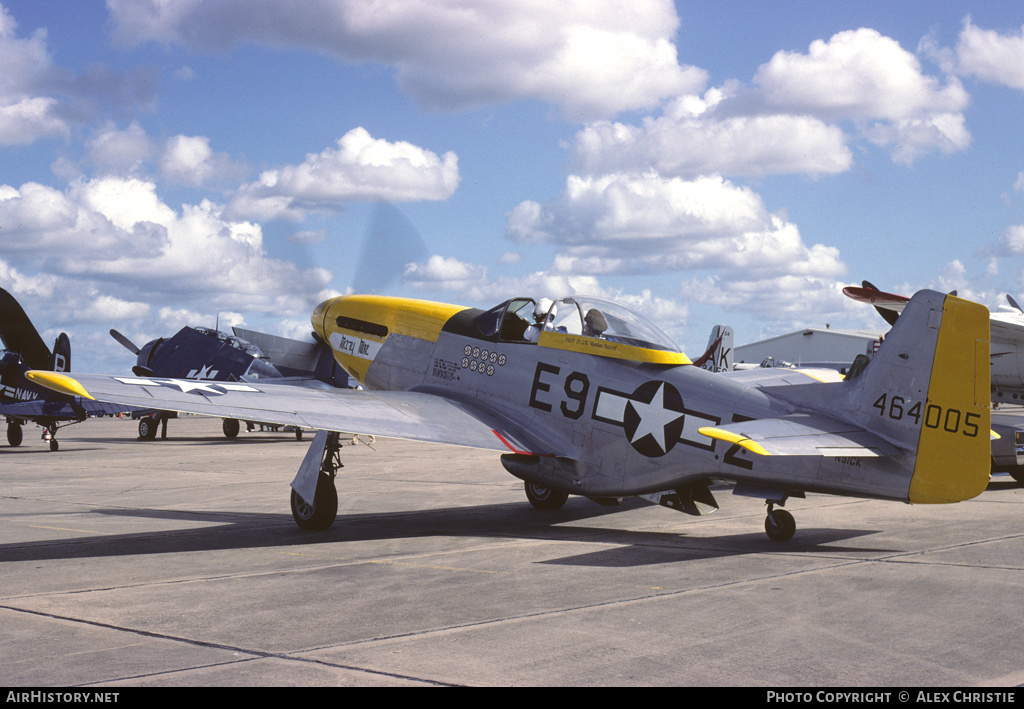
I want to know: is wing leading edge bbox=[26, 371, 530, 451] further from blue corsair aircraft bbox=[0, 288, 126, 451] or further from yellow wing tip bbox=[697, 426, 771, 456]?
blue corsair aircraft bbox=[0, 288, 126, 451]

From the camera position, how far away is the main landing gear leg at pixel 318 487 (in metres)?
10.6

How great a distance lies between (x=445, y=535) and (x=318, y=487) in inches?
62.8

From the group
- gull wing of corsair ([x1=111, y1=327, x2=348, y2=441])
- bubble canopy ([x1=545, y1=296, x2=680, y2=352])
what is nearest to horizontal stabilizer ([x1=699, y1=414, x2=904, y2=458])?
bubble canopy ([x1=545, y1=296, x2=680, y2=352])

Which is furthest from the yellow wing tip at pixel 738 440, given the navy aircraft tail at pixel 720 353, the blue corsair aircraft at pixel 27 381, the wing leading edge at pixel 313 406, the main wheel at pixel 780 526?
the navy aircraft tail at pixel 720 353

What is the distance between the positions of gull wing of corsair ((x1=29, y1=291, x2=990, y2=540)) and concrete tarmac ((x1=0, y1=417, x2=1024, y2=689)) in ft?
Result: 2.21

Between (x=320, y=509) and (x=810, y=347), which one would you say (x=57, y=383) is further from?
(x=810, y=347)

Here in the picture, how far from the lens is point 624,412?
10.0 metres

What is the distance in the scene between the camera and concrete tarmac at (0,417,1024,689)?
4883 mm

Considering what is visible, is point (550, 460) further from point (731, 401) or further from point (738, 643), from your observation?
point (738, 643)

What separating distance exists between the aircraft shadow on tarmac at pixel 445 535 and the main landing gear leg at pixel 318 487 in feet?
0.53

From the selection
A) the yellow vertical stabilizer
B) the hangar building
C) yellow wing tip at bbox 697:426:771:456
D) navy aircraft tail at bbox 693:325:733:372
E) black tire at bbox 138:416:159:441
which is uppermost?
the hangar building

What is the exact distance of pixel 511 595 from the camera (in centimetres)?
686
